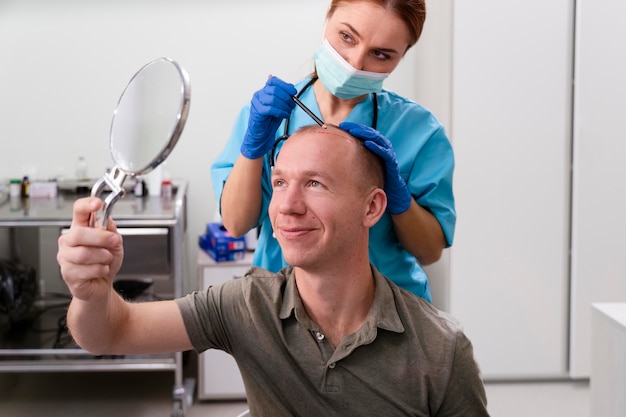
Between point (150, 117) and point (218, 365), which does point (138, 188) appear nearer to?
point (218, 365)

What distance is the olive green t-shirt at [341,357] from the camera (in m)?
1.47

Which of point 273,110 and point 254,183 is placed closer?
point 273,110

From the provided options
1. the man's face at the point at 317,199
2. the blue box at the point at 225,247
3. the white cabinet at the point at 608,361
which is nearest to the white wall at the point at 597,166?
the white cabinet at the point at 608,361

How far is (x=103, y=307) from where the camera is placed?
130 centimetres

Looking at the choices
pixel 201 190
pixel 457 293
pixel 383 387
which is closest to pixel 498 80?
pixel 457 293

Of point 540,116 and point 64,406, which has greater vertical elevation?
point 540,116

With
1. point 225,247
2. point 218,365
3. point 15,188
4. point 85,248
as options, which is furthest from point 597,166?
point 85,248

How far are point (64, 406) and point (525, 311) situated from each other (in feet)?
6.30

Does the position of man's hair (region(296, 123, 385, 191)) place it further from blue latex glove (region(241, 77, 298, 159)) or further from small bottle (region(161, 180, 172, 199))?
small bottle (region(161, 180, 172, 199))

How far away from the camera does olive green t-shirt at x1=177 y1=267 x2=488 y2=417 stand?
147cm

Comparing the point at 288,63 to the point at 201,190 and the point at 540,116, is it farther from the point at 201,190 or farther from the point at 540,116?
the point at 540,116

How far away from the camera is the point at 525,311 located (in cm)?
359

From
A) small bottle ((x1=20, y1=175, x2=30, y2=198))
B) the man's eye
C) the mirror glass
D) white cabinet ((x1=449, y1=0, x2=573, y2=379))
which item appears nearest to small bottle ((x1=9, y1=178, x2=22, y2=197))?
small bottle ((x1=20, y1=175, x2=30, y2=198))

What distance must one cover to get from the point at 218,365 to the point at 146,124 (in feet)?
7.56
